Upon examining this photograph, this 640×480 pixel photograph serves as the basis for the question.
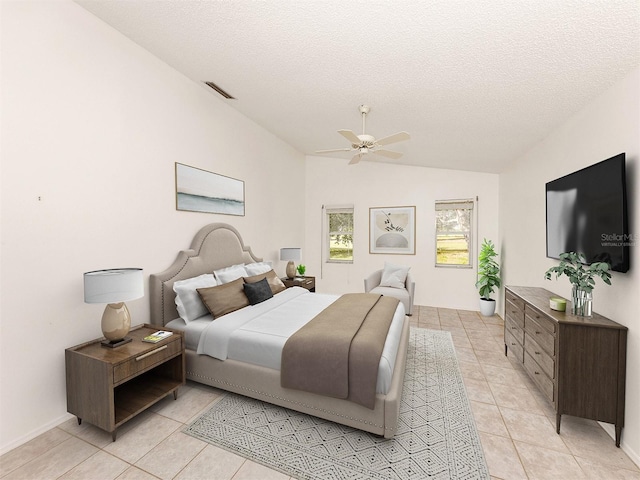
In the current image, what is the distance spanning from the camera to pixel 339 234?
6.46 m

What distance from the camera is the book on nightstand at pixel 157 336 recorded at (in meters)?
2.36

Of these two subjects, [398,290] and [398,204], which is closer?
[398,290]

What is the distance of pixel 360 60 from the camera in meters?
2.30

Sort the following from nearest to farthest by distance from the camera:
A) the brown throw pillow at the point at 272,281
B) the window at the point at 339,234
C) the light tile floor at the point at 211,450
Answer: the light tile floor at the point at 211,450, the brown throw pillow at the point at 272,281, the window at the point at 339,234

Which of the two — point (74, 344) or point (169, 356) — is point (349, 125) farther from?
point (74, 344)

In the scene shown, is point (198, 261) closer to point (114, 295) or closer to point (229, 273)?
point (229, 273)

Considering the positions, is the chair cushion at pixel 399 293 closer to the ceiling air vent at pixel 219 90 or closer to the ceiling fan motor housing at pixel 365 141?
the ceiling fan motor housing at pixel 365 141

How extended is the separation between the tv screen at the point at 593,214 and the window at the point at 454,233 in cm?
263

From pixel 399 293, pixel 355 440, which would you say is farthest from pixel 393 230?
pixel 355 440

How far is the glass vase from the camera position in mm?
2129

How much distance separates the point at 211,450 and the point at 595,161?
370 cm

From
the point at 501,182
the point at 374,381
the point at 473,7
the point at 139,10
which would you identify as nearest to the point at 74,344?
the point at 374,381

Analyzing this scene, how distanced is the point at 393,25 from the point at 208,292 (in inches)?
111

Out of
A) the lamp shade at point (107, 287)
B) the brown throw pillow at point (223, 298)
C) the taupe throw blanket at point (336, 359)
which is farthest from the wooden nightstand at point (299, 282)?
the lamp shade at point (107, 287)
